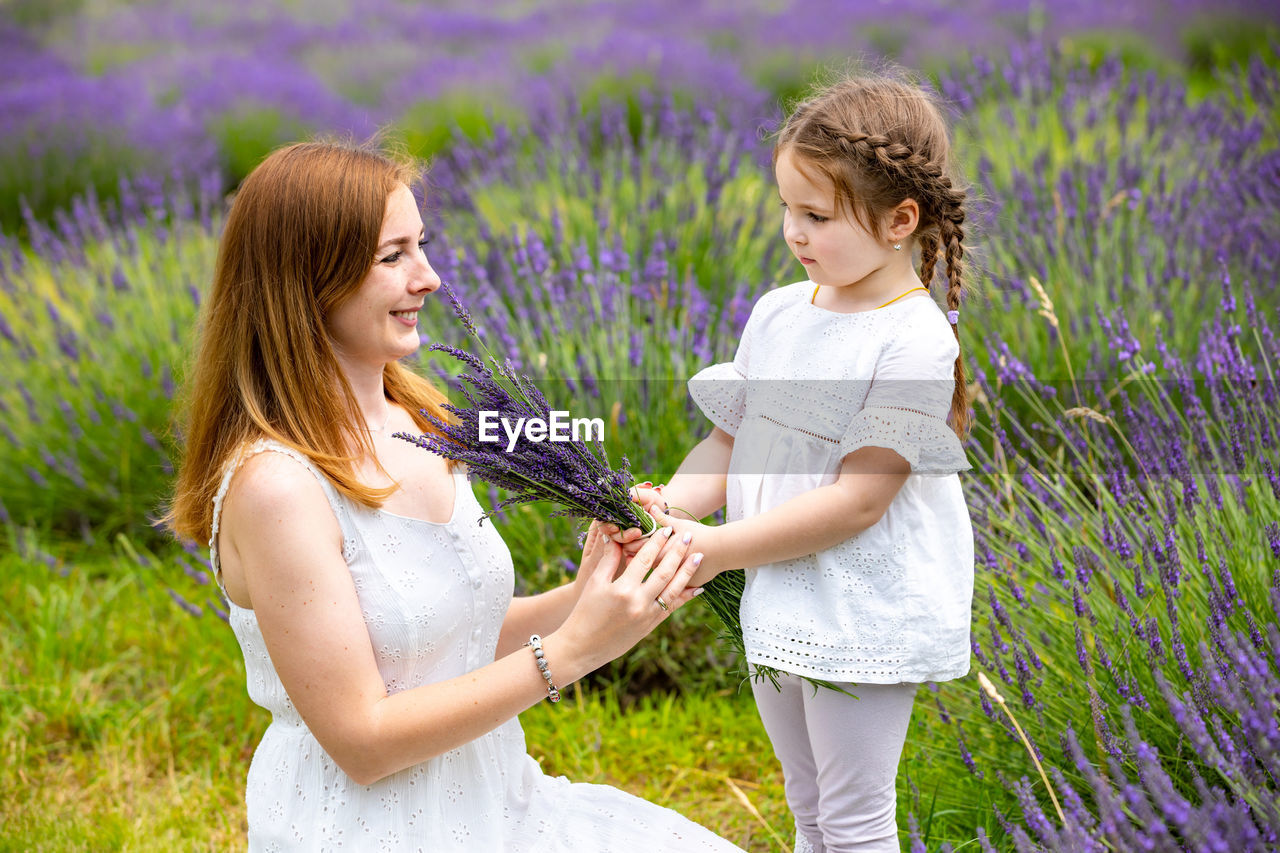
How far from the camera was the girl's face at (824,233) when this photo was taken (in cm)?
147

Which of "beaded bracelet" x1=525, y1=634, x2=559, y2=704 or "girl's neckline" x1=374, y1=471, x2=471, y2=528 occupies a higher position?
"girl's neckline" x1=374, y1=471, x2=471, y2=528

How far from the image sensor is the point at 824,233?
1.47 metres

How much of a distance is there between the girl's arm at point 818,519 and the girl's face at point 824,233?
0.27 metres

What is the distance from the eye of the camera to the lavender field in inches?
66.3

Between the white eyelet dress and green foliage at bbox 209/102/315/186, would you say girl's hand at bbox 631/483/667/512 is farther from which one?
green foliage at bbox 209/102/315/186

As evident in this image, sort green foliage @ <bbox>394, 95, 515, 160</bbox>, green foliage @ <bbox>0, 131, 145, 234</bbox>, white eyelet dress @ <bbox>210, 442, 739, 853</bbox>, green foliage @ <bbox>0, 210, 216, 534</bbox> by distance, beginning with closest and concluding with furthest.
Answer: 1. white eyelet dress @ <bbox>210, 442, 739, 853</bbox>
2. green foliage @ <bbox>0, 210, 216, 534</bbox>
3. green foliage @ <bbox>394, 95, 515, 160</bbox>
4. green foliage @ <bbox>0, 131, 145, 234</bbox>

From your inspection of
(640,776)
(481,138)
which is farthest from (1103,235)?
(481,138)

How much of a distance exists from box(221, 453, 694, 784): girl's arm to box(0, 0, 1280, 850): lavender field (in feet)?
1.57

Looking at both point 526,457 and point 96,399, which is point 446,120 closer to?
point 96,399

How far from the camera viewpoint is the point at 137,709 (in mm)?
2734

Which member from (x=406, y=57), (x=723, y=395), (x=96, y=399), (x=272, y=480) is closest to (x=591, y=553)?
(x=723, y=395)

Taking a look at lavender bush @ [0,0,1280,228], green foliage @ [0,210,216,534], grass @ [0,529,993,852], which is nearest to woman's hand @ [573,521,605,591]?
grass @ [0,529,993,852]

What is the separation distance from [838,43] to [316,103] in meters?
3.88

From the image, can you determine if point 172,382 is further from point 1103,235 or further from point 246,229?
point 1103,235
